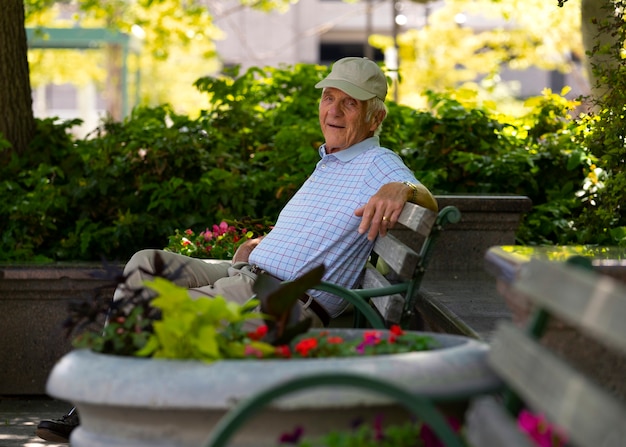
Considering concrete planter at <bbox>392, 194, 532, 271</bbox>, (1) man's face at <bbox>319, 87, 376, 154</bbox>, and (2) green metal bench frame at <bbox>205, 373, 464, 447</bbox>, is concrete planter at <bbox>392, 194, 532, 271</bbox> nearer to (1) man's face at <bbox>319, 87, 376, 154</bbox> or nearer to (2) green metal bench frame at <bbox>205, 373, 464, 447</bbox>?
(1) man's face at <bbox>319, 87, 376, 154</bbox>

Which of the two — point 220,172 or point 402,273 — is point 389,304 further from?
point 220,172

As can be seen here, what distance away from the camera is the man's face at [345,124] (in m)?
5.34

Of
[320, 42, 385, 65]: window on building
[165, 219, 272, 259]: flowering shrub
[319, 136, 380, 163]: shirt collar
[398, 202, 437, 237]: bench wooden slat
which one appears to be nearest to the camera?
[398, 202, 437, 237]: bench wooden slat

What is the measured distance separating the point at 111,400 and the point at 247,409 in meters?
0.44

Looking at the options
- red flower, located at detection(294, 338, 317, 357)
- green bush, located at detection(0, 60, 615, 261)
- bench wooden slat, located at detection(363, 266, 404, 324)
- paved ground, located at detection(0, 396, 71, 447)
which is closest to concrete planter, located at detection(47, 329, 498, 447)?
red flower, located at detection(294, 338, 317, 357)

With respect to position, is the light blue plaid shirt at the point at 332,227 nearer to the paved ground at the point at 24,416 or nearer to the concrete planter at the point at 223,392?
the paved ground at the point at 24,416

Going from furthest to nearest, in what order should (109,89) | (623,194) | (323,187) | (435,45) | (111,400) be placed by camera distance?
1. (109,89)
2. (435,45)
3. (623,194)
4. (323,187)
5. (111,400)

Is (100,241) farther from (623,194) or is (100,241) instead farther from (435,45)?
(435,45)

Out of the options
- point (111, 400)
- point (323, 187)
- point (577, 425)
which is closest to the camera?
point (577, 425)

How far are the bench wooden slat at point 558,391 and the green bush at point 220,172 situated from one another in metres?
4.65

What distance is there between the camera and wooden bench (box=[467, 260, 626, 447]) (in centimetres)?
206

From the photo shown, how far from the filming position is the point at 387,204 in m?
4.48

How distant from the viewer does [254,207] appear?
7.71 m

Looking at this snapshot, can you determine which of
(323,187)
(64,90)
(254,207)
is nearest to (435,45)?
(254,207)
